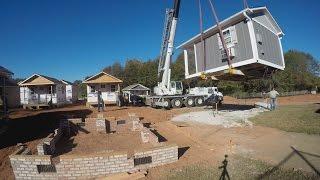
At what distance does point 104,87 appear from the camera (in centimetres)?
3369

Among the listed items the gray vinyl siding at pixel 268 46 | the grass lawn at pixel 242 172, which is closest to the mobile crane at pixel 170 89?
the gray vinyl siding at pixel 268 46

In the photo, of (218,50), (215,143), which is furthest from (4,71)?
(215,143)

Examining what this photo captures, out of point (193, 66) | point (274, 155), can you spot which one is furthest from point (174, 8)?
point (274, 155)

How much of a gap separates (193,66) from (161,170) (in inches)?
601

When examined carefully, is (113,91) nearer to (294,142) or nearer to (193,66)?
(193,66)

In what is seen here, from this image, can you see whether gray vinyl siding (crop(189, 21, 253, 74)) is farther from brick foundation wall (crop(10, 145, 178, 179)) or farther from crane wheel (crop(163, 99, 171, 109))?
brick foundation wall (crop(10, 145, 178, 179))

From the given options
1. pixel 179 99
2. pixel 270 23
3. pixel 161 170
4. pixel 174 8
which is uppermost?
pixel 174 8

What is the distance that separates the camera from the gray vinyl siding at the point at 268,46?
1675cm

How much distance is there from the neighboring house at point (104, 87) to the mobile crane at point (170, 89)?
5.69m

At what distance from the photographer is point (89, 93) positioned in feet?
107

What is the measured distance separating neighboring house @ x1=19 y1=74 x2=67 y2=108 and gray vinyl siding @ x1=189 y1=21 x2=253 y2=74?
19.5 meters

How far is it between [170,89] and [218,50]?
31.9 feet

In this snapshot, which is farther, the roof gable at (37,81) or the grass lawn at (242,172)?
the roof gable at (37,81)

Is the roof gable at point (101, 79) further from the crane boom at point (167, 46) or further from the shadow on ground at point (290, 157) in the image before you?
the shadow on ground at point (290, 157)
